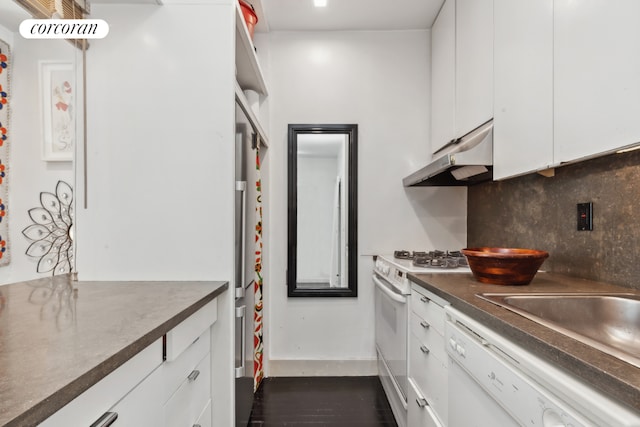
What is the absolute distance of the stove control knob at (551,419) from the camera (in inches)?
24.1

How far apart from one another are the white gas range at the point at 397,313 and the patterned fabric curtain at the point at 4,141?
1.78m

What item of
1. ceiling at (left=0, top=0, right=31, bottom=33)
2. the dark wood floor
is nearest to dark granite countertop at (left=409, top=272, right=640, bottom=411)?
the dark wood floor

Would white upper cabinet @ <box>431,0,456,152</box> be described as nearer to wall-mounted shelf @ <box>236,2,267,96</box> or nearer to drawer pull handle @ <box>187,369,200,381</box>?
wall-mounted shelf @ <box>236,2,267,96</box>

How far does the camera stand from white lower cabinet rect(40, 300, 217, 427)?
1.93 feet

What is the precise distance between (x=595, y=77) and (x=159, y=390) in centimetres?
156

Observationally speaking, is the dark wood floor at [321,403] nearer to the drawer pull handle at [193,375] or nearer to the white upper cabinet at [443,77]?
the drawer pull handle at [193,375]

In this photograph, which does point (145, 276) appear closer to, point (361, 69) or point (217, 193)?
point (217, 193)

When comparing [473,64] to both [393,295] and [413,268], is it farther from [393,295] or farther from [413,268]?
[393,295]

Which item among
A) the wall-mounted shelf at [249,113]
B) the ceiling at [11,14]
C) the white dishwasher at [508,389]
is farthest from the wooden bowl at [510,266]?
the ceiling at [11,14]

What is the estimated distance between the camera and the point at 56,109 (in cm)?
154

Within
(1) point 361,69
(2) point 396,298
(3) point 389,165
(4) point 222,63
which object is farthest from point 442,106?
(4) point 222,63

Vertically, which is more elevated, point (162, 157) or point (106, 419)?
point (162, 157)

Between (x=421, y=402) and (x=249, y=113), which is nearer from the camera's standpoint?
(x=421, y=402)

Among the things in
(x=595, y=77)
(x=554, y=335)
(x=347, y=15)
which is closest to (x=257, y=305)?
(x=554, y=335)
